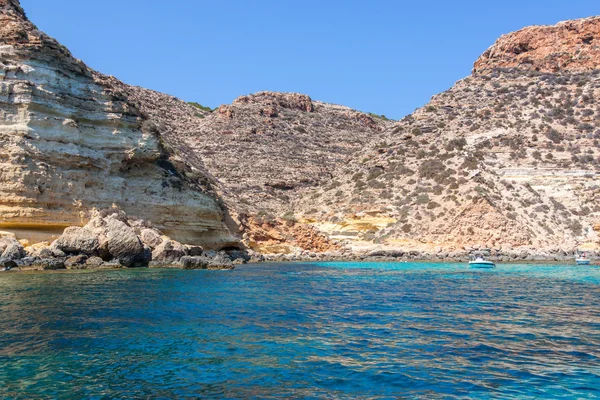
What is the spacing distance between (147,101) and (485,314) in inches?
2636

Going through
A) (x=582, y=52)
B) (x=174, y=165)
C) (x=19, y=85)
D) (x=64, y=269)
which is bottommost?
(x=64, y=269)

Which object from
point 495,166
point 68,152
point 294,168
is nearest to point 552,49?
point 495,166

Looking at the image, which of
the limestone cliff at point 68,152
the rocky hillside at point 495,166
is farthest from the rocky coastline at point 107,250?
the rocky hillside at point 495,166

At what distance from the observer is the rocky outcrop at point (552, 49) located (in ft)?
209

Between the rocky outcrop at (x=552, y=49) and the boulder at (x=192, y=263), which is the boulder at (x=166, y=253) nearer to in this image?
the boulder at (x=192, y=263)

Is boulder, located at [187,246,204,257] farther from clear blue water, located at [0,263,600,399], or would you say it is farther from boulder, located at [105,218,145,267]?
clear blue water, located at [0,263,600,399]

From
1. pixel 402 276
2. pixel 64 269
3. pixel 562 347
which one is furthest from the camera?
pixel 402 276

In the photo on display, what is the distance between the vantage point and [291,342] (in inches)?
419

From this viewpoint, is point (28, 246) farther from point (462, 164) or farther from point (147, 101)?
point (147, 101)

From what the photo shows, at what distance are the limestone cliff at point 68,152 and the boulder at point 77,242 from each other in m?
1.86

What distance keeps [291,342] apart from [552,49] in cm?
6688

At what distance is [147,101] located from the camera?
73812 mm

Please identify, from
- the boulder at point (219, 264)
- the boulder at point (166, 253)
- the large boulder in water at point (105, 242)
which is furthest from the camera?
the boulder at point (219, 264)

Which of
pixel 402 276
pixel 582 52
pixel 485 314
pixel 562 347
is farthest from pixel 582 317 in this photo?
pixel 582 52
